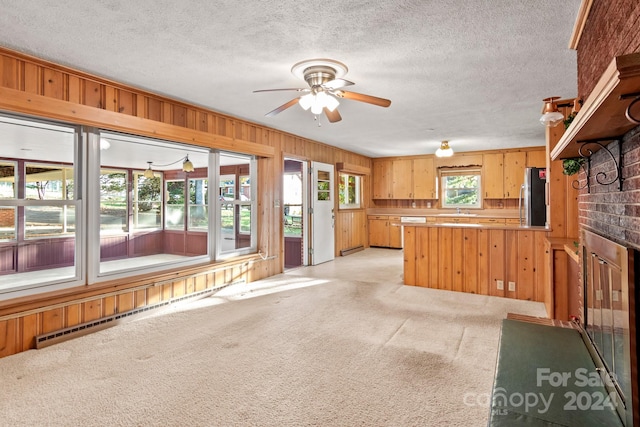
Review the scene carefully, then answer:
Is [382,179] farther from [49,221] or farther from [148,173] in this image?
[49,221]

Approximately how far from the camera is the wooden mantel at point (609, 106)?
86 centimetres

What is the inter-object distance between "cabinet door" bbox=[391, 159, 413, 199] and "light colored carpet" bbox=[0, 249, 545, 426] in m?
4.97

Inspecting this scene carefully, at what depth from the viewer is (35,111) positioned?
2781 millimetres

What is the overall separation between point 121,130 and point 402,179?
6.80 m

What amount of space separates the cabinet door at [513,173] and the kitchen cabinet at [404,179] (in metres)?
1.57

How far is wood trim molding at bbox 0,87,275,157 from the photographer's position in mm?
2682

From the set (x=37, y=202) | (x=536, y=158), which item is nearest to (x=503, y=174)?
(x=536, y=158)

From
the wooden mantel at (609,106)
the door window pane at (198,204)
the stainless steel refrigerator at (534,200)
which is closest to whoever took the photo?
the wooden mantel at (609,106)

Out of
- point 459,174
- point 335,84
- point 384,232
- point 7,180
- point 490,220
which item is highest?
point 335,84

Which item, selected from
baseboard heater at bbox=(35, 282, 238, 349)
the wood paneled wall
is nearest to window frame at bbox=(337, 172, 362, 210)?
the wood paneled wall

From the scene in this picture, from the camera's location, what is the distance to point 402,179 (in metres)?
8.79

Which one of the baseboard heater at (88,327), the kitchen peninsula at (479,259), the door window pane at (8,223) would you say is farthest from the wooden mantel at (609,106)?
the door window pane at (8,223)

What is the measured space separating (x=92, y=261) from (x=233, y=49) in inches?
95.0

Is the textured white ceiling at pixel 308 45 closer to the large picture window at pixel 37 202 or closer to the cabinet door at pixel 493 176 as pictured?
the large picture window at pixel 37 202
